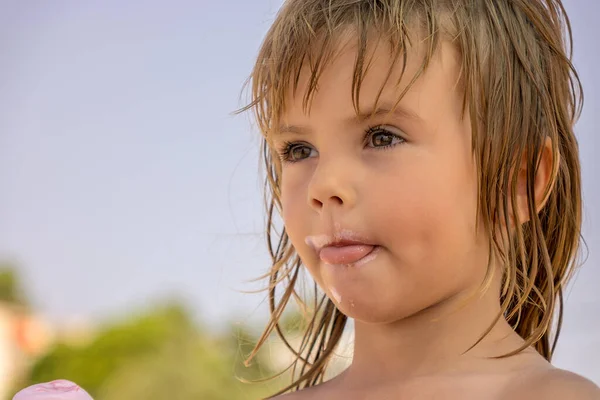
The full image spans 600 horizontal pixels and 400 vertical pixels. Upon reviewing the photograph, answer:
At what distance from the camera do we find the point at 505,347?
3.58ft

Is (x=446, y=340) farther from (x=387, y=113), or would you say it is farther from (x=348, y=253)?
(x=387, y=113)

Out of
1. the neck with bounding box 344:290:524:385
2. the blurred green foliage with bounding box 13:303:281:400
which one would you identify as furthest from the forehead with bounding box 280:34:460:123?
the blurred green foliage with bounding box 13:303:281:400

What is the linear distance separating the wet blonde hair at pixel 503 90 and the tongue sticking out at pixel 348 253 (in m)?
0.16

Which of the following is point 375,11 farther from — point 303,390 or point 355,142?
point 303,390

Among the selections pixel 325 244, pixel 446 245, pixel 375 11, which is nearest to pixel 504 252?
pixel 446 245

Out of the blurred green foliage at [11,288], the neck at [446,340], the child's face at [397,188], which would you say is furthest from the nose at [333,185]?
the blurred green foliage at [11,288]

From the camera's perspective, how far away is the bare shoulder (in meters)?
0.98

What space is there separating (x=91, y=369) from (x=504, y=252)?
8824mm

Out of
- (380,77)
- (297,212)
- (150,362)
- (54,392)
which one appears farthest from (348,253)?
(150,362)

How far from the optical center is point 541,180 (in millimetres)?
1119

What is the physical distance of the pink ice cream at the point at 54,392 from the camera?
3.29ft

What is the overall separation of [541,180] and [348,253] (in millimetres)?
291

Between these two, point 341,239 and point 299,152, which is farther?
point 299,152

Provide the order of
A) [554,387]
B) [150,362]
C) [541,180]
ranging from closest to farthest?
[554,387] < [541,180] < [150,362]
